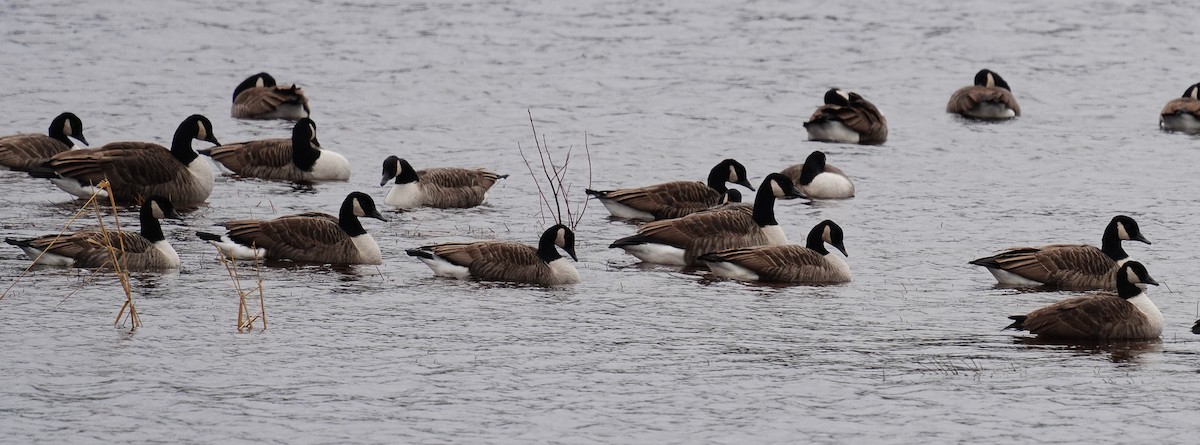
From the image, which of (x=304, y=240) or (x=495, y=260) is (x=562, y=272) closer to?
(x=495, y=260)

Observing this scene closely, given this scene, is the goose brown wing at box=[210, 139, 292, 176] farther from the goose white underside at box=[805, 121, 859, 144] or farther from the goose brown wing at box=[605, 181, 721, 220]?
the goose white underside at box=[805, 121, 859, 144]

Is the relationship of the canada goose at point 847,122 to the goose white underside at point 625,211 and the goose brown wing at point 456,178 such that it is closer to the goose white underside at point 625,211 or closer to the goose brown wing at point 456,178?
the goose white underside at point 625,211

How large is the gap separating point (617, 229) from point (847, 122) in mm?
7941

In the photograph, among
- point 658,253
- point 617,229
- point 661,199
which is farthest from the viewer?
point 661,199

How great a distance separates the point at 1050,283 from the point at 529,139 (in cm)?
1151

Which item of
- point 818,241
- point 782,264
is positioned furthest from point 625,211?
point 782,264

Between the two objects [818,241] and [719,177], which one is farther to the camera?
[719,177]

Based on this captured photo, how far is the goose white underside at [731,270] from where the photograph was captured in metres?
16.1

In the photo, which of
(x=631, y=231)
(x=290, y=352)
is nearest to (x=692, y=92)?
(x=631, y=231)

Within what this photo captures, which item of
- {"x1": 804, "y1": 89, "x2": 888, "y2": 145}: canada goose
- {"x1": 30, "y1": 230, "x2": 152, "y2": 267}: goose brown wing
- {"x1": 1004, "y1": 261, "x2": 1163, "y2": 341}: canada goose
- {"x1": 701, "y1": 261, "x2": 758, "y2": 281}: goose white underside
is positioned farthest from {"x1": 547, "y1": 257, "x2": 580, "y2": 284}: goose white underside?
{"x1": 804, "y1": 89, "x2": 888, "y2": 145}: canada goose

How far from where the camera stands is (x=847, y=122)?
84.8 ft

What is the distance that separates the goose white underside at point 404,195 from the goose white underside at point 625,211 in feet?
7.19

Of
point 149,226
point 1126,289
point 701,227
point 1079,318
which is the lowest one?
point 149,226

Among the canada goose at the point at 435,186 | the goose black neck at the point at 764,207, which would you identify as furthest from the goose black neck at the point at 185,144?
the goose black neck at the point at 764,207
